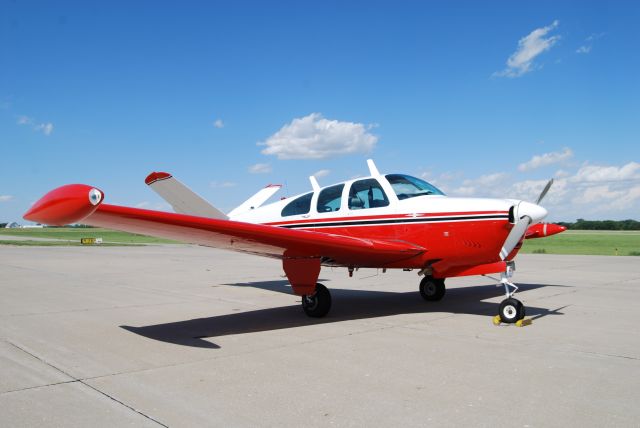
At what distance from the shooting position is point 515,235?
6781mm

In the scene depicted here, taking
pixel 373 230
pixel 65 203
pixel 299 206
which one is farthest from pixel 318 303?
pixel 65 203

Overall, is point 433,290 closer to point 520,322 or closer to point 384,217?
point 384,217

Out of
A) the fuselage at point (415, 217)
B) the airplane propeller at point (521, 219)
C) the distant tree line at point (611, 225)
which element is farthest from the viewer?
the distant tree line at point (611, 225)

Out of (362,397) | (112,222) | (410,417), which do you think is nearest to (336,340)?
(362,397)

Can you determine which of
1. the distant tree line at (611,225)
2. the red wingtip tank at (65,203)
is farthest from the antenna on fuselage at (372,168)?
the distant tree line at (611,225)

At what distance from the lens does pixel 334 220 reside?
8586 mm

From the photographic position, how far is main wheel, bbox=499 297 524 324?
6902mm

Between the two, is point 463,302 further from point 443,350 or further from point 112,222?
point 112,222

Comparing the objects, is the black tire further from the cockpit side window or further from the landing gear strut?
the landing gear strut

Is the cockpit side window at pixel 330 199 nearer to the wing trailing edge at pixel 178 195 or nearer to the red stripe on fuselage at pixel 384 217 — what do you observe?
the red stripe on fuselage at pixel 384 217

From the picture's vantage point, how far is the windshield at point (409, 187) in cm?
807

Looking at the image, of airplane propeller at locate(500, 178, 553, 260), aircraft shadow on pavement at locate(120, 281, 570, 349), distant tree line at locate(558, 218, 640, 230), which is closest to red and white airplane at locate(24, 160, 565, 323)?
airplane propeller at locate(500, 178, 553, 260)

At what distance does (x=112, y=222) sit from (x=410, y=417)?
4122mm

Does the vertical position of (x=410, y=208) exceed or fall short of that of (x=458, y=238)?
it exceeds it
